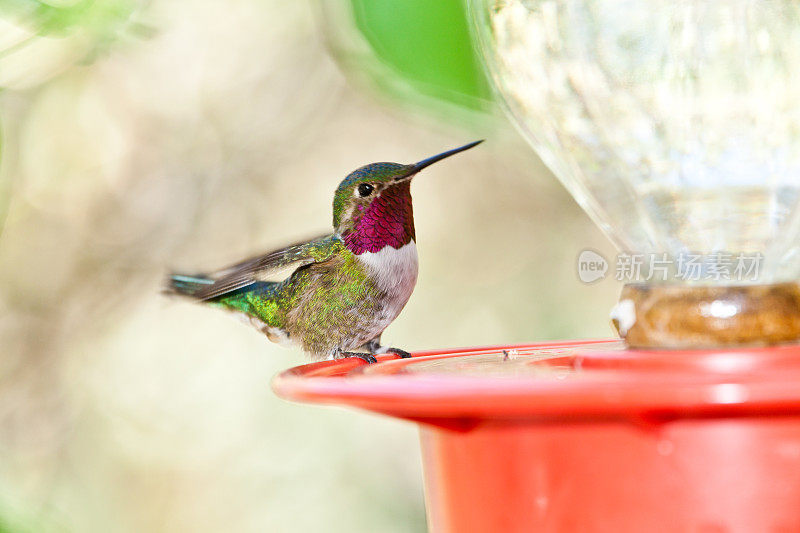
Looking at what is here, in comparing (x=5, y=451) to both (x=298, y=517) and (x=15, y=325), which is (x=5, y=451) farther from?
(x=298, y=517)

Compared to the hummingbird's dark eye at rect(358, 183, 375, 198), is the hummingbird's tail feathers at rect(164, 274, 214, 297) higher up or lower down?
lower down

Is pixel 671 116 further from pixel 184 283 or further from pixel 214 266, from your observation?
pixel 214 266

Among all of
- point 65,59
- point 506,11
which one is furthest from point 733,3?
point 65,59

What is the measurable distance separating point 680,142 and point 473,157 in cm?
271

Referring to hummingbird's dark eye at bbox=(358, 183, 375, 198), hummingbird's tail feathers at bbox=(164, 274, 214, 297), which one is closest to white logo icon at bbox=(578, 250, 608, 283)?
hummingbird's dark eye at bbox=(358, 183, 375, 198)

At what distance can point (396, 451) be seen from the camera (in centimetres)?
419

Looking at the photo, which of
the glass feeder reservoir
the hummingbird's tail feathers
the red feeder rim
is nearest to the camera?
the red feeder rim

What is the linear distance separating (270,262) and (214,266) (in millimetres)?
1935

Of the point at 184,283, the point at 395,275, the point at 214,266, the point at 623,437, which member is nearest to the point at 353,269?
the point at 395,275

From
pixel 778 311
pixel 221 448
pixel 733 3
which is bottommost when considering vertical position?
pixel 221 448

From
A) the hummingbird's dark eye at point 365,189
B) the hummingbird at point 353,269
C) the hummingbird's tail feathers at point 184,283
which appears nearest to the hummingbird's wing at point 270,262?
the hummingbird at point 353,269

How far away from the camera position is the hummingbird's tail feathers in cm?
236

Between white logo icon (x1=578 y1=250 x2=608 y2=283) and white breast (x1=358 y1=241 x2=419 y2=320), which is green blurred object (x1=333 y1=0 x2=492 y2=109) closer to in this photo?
white breast (x1=358 y1=241 x2=419 y2=320)

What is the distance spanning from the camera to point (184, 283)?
96.0 inches
